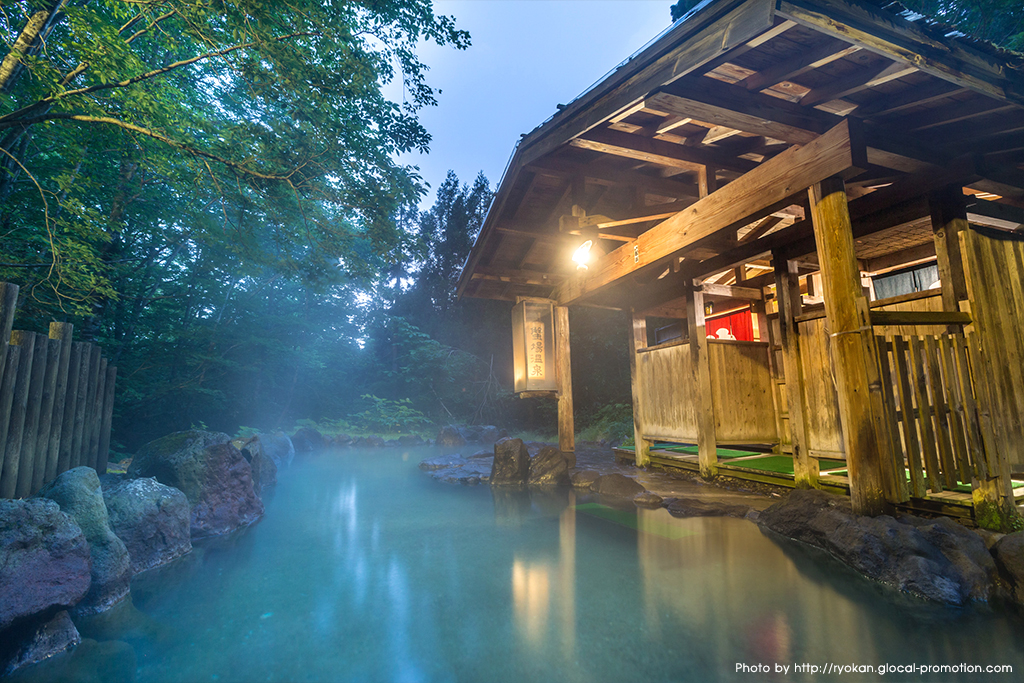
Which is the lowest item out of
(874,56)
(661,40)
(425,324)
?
(874,56)

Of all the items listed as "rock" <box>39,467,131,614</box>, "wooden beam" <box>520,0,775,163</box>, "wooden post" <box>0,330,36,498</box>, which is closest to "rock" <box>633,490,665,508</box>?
"wooden beam" <box>520,0,775,163</box>

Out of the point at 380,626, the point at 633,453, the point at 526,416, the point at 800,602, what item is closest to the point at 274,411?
the point at 526,416

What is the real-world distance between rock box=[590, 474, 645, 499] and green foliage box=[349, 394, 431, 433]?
17.1 m

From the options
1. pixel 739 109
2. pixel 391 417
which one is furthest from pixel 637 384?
pixel 391 417

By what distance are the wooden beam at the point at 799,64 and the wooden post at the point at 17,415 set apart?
25.1ft

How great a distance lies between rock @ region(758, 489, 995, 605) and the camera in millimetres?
3096

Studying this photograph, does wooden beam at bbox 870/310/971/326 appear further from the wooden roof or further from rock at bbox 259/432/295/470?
rock at bbox 259/432/295/470

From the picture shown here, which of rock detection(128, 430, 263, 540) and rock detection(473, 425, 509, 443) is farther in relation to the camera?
rock detection(473, 425, 509, 443)

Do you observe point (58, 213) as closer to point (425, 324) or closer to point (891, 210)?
point (891, 210)

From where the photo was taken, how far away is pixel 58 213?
6340 mm

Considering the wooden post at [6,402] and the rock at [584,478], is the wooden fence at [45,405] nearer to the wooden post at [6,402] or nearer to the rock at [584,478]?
the wooden post at [6,402]

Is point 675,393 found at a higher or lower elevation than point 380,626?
higher

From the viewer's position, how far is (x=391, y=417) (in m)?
23.7

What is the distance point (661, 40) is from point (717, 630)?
4.58 meters
